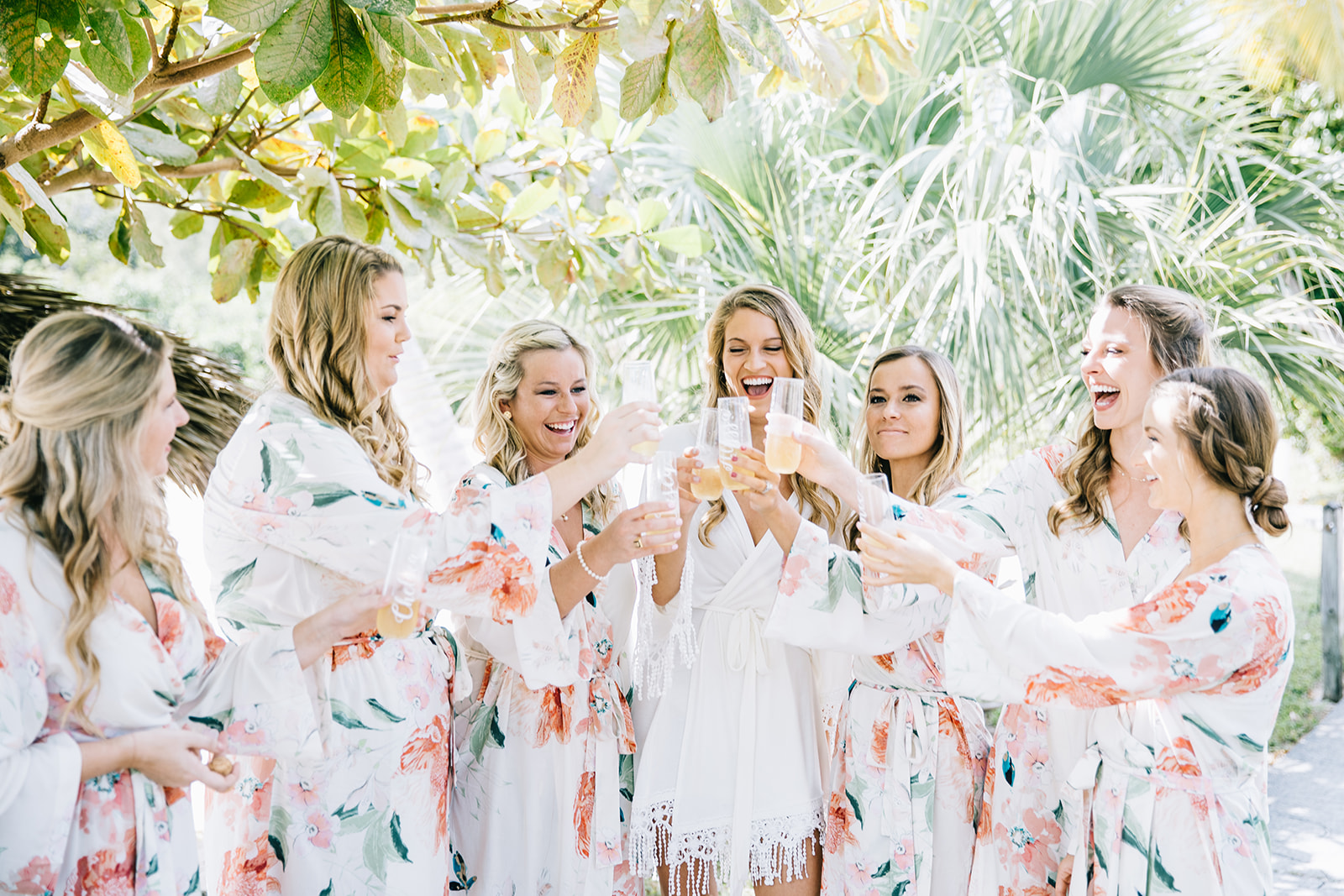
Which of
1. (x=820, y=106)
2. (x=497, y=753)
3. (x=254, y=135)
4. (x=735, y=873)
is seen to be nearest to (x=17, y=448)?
(x=497, y=753)

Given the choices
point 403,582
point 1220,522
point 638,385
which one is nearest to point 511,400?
point 638,385

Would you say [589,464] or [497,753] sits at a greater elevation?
[589,464]

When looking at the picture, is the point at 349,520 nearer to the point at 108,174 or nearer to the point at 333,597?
the point at 333,597

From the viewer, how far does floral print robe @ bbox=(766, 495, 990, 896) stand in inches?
111

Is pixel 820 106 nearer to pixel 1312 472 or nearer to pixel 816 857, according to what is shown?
pixel 816 857

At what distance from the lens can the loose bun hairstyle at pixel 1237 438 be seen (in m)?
2.20

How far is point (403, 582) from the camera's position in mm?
2043

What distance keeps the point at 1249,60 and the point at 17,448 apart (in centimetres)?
570

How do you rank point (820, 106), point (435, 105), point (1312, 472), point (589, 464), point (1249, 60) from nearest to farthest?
point (589, 464) < point (1249, 60) < point (820, 106) < point (435, 105) < point (1312, 472)

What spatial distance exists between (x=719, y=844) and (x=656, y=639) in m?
0.59

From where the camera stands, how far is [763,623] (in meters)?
3.04

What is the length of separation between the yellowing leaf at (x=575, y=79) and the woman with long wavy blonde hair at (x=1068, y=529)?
1.06 meters

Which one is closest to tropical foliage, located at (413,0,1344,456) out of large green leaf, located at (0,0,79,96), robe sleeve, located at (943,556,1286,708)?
robe sleeve, located at (943,556,1286,708)

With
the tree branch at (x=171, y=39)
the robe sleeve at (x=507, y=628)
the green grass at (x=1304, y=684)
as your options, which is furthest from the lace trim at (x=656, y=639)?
the green grass at (x=1304, y=684)
